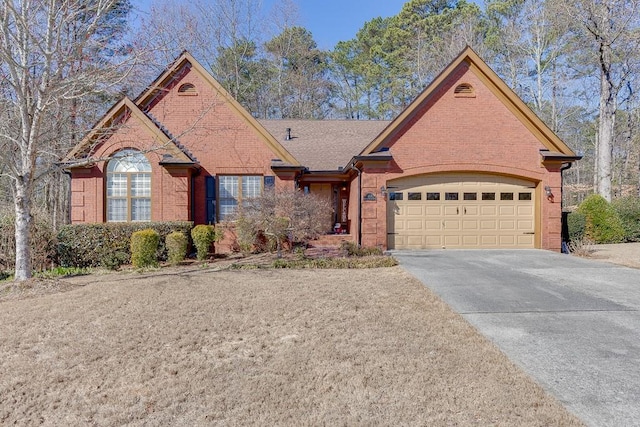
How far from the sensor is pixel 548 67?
87.8 ft

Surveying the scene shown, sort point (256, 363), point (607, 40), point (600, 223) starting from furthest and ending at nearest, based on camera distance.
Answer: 1. point (607, 40)
2. point (600, 223)
3. point (256, 363)

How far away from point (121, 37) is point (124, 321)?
762cm

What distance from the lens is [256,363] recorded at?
4.29 meters

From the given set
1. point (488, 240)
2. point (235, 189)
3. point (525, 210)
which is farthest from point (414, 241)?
point (235, 189)

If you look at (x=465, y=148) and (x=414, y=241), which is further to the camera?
(x=414, y=241)

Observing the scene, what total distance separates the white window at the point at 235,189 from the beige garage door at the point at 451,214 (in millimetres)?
4946

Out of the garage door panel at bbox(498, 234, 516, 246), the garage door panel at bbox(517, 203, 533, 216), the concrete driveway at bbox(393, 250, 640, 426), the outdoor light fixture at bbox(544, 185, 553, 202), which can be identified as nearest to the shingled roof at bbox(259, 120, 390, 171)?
the garage door panel at bbox(517, 203, 533, 216)

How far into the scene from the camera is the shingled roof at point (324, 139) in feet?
54.1

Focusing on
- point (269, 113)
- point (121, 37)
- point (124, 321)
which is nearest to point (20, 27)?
point (121, 37)

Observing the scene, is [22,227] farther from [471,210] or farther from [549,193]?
[549,193]

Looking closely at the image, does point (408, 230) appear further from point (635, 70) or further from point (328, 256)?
point (635, 70)

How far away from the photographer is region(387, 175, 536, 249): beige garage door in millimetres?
13258

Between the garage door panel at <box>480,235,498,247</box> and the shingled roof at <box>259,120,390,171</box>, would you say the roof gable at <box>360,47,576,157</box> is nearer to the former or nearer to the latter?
the shingled roof at <box>259,120,390,171</box>

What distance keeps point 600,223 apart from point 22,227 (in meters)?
20.1
